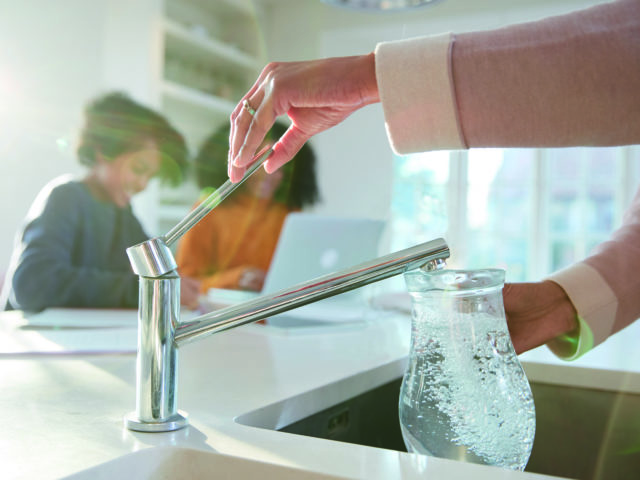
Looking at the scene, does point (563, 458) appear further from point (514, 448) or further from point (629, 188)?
point (629, 188)

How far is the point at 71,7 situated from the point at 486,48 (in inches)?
125

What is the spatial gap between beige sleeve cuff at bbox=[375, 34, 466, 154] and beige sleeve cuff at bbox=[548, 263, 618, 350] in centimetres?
27

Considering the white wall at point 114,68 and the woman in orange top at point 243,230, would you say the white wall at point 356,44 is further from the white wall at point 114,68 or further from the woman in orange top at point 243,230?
the woman in orange top at point 243,230

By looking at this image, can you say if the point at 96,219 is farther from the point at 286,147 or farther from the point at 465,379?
the point at 465,379

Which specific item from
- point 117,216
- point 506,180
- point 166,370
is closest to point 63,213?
point 117,216

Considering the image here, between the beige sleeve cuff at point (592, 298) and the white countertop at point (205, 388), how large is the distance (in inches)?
6.0

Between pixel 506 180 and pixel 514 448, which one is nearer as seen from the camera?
pixel 514 448

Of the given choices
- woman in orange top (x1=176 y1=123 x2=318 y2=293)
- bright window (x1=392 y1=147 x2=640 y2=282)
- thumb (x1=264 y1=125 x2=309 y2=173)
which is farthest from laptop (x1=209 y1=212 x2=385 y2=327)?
bright window (x1=392 y1=147 x2=640 y2=282)

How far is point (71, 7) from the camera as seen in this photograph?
312cm

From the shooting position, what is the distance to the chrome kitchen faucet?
48 cm

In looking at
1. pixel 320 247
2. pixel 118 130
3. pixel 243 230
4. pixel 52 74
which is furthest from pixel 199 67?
pixel 320 247

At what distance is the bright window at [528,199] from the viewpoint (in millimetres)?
3945

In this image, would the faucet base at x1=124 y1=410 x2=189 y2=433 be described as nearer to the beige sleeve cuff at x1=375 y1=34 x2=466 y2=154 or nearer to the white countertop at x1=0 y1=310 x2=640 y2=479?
the white countertop at x1=0 y1=310 x2=640 y2=479

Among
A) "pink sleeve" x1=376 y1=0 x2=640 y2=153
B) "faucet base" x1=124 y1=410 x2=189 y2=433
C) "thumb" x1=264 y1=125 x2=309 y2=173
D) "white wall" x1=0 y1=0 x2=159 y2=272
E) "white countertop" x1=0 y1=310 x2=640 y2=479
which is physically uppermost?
"white wall" x1=0 y1=0 x2=159 y2=272
